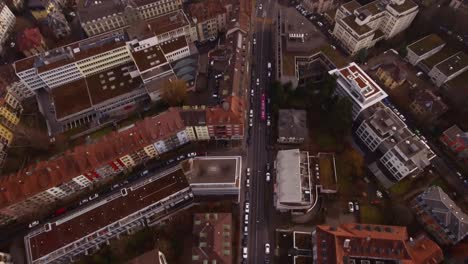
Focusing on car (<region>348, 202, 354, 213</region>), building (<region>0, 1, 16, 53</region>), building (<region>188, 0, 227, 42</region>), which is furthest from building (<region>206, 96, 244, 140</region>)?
building (<region>0, 1, 16, 53</region>)

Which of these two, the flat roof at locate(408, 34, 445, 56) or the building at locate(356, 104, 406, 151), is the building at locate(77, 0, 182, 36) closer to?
the building at locate(356, 104, 406, 151)

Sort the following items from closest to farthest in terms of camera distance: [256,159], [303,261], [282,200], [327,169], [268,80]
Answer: [303,261], [282,200], [327,169], [256,159], [268,80]

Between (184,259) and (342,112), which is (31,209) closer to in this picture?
(184,259)

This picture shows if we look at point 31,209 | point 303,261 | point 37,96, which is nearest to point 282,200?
point 303,261

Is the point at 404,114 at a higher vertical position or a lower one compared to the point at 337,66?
lower

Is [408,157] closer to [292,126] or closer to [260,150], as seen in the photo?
[292,126]

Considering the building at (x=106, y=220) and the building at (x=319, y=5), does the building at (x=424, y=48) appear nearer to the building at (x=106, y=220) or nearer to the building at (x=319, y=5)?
the building at (x=319, y=5)

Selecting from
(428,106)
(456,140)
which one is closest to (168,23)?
(428,106)
